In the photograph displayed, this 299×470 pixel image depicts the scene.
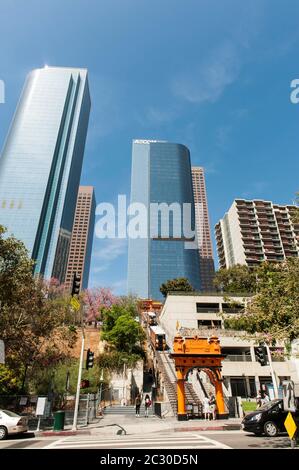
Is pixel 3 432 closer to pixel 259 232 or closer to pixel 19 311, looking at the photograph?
pixel 19 311

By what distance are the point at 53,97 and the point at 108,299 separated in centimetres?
16094

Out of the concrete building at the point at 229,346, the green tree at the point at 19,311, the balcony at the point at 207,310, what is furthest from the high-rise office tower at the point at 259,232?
the green tree at the point at 19,311

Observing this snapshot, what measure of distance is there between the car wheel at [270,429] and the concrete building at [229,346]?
17592 mm

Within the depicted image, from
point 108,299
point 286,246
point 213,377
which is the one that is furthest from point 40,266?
point 213,377

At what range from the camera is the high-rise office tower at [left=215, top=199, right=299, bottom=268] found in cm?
10738

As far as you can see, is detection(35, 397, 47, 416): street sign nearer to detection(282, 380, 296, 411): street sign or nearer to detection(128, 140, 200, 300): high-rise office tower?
detection(282, 380, 296, 411): street sign

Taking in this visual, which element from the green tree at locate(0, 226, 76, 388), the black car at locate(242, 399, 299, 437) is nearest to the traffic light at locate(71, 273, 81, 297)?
the green tree at locate(0, 226, 76, 388)

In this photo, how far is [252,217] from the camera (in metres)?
113

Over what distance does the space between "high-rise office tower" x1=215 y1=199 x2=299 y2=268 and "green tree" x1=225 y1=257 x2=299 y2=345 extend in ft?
315

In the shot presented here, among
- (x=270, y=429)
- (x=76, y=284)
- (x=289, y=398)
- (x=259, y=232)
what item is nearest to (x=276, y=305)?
(x=289, y=398)

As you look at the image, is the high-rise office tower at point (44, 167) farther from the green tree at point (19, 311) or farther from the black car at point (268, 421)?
the black car at point (268, 421)

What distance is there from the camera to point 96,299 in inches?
2680

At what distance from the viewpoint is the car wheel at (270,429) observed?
12.8 metres

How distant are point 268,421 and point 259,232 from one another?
339 feet
